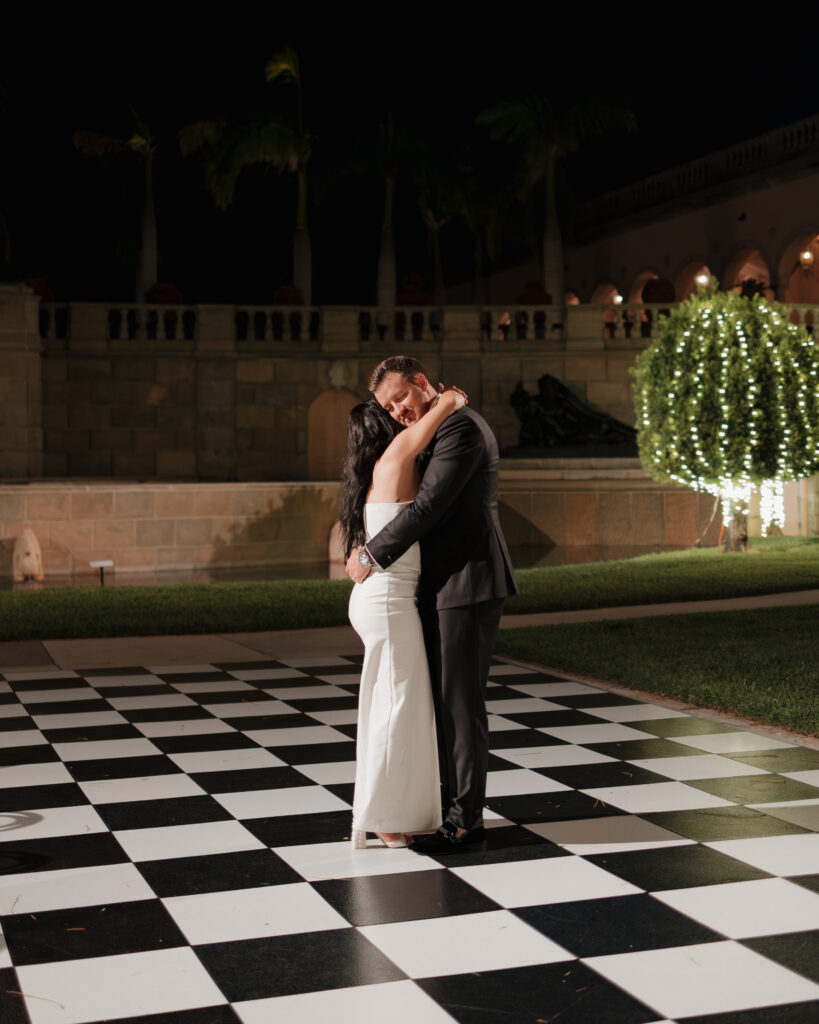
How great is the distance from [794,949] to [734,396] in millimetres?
15127

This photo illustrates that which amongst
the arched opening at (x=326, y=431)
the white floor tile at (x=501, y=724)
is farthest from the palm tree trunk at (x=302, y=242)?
the white floor tile at (x=501, y=724)

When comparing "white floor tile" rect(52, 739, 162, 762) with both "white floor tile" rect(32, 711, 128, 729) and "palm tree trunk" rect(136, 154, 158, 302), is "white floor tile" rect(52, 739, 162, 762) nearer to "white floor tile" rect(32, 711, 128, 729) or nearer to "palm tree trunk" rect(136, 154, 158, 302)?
"white floor tile" rect(32, 711, 128, 729)

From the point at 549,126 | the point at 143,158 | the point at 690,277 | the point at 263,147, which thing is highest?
the point at 549,126

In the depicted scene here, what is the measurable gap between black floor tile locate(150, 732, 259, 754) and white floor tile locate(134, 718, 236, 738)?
0.28 ft

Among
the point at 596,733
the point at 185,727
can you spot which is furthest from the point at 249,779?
the point at 596,733

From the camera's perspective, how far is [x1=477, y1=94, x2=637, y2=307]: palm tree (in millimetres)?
29422

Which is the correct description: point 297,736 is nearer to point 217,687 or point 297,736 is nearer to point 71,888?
point 217,687

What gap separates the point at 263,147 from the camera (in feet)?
94.8

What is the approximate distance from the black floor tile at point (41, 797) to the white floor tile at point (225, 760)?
0.61 metres

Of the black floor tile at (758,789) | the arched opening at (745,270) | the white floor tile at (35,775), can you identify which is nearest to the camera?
the black floor tile at (758,789)

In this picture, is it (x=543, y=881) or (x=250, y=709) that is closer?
(x=543, y=881)

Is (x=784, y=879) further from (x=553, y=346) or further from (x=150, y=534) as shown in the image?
(x=553, y=346)

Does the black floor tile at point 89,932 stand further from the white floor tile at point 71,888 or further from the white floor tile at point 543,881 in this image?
the white floor tile at point 543,881

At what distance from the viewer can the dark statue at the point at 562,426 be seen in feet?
79.9
